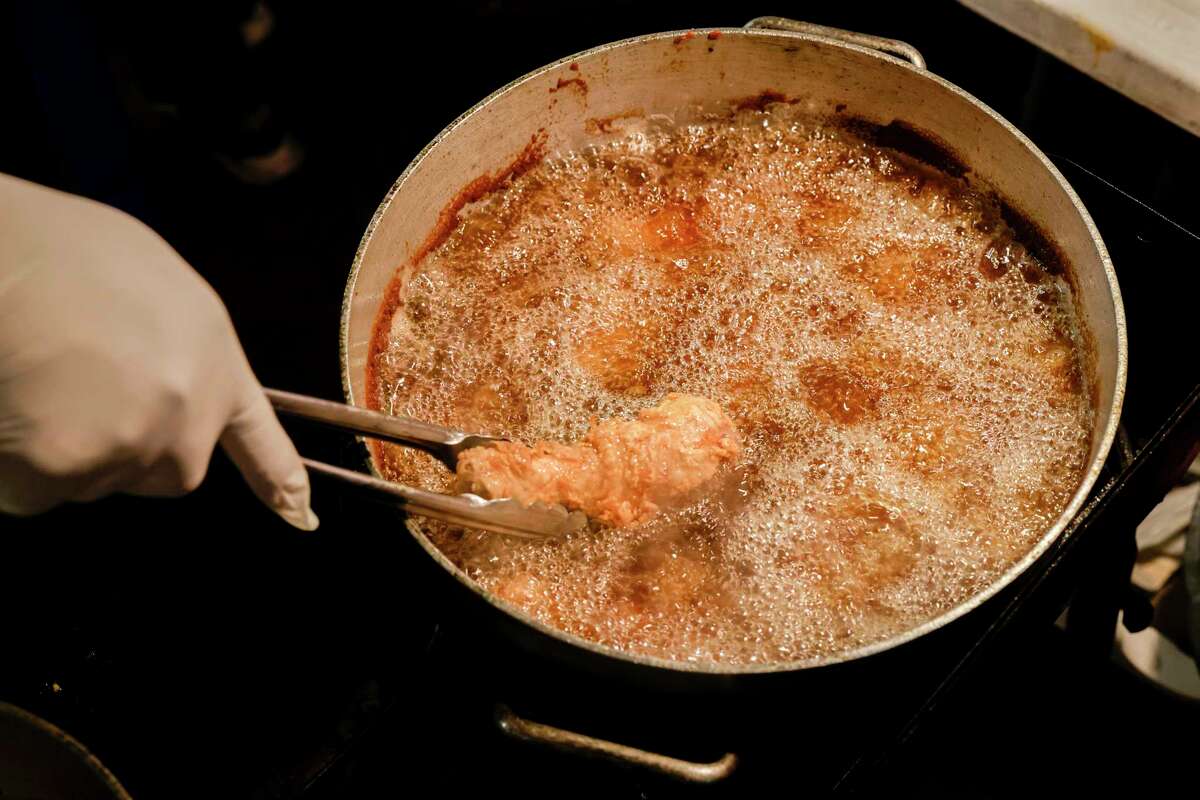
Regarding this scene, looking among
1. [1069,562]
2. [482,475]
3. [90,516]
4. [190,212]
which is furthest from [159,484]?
[190,212]

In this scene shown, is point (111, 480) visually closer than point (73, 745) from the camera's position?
Yes

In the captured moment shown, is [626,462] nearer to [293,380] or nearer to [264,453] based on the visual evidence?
[264,453]

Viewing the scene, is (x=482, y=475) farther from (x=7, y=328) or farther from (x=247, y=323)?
(x=247, y=323)

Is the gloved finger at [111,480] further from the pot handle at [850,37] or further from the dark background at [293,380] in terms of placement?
the pot handle at [850,37]

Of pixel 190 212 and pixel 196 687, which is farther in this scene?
pixel 190 212

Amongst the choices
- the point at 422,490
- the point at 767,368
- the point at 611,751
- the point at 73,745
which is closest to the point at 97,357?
the point at 422,490

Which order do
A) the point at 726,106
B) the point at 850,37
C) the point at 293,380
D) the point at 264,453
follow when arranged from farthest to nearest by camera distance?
the point at 293,380 < the point at 726,106 < the point at 850,37 < the point at 264,453

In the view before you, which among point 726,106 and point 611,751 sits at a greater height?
point 726,106
